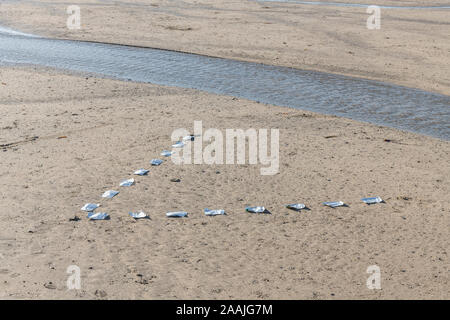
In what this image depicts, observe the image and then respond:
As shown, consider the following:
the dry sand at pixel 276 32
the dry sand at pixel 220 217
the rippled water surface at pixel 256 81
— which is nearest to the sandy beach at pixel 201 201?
the dry sand at pixel 220 217

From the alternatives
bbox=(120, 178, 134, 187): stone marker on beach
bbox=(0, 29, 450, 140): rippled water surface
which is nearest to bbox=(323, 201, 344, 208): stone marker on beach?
bbox=(120, 178, 134, 187): stone marker on beach

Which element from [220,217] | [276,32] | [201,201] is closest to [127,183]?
[201,201]

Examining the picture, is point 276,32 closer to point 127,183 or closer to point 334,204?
point 127,183

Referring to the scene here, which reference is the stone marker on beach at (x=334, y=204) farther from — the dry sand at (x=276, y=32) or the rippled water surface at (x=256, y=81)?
the dry sand at (x=276, y=32)

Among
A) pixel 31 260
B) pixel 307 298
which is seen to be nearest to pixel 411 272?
pixel 307 298

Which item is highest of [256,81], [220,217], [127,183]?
[256,81]

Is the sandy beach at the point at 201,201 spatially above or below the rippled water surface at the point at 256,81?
below

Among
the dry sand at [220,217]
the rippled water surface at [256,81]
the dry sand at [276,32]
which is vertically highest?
the dry sand at [276,32]

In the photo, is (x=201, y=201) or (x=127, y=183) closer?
(x=201, y=201)
